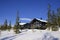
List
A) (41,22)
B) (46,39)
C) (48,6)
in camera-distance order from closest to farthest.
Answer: (46,39) < (48,6) < (41,22)

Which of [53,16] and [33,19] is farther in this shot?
[33,19]

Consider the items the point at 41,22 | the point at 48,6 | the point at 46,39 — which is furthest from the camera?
the point at 41,22

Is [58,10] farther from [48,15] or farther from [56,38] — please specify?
[56,38]

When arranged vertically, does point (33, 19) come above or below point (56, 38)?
above

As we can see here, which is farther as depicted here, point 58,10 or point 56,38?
point 58,10

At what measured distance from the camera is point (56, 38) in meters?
15.4

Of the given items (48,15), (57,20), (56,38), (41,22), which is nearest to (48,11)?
(48,15)

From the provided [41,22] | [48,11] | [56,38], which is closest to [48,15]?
[48,11]

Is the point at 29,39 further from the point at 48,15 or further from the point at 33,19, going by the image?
the point at 33,19

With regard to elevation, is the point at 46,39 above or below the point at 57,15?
below

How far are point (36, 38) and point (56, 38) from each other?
2317mm

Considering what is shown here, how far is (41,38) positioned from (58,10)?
82.7ft

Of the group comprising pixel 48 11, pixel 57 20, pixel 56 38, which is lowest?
pixel 56 38

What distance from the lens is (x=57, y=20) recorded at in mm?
38188
